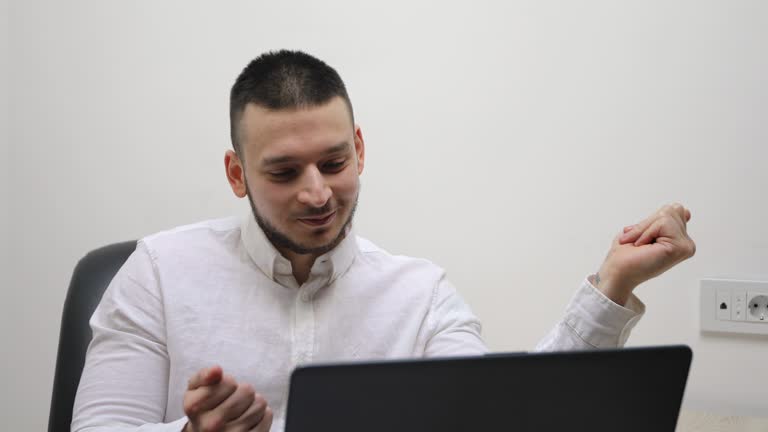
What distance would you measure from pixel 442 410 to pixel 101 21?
67.3 inches

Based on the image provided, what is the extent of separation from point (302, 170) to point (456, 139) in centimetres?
64

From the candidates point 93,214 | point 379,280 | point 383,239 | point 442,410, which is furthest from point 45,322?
point 442,410

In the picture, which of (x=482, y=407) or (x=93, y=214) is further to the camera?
(x=93, y=214)

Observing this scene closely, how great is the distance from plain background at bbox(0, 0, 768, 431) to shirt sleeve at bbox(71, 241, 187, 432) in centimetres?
65

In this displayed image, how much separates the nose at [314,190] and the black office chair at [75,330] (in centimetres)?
37

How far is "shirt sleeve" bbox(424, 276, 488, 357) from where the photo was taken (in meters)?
1.20

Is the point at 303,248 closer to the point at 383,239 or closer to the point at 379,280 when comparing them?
the point at 379,280

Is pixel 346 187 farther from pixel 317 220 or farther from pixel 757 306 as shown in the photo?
pixel 757 306

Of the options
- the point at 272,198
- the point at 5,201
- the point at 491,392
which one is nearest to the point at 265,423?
the point at 491,392

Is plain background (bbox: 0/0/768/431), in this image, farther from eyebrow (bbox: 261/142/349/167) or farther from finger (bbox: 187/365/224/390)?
finger (bbox: 187/365/224/390)

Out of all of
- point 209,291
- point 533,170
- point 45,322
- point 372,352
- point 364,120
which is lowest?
point 45,322

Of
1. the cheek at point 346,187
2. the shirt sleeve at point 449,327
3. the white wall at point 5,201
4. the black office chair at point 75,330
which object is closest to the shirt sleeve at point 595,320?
the shirt sleeve at point 449,327

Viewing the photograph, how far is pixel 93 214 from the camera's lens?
6.51 ft

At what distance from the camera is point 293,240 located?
1.13m
